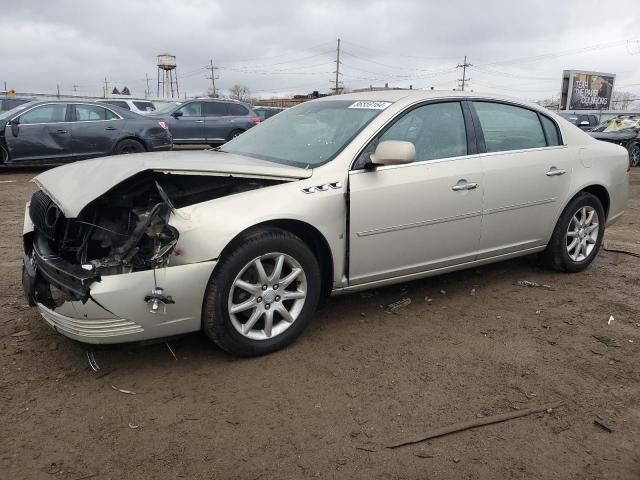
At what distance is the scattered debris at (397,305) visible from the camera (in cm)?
399

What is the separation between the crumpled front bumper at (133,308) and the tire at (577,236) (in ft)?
10.6

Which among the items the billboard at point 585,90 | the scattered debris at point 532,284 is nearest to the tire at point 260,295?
the scattered debris at point 532,284

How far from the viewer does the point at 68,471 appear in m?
2.24

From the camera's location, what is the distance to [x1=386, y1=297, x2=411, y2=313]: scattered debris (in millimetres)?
3990

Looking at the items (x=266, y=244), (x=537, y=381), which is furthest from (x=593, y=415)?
(x=266, y=244)

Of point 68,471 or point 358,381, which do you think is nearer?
point 68,471

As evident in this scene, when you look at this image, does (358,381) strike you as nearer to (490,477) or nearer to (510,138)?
(490,477)

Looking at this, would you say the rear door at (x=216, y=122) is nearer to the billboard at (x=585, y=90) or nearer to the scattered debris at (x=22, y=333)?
the scattered debris at (x=22, y=333)

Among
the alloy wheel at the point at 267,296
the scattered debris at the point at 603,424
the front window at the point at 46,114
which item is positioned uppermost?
the front window at the point at 46,114

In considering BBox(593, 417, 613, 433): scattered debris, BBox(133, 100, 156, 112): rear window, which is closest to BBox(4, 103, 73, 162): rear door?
BBox(133, 100, 156, 112): rear window

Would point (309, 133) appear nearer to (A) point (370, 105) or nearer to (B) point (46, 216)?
(A) point (370, 105)

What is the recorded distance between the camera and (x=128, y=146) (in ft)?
36.0

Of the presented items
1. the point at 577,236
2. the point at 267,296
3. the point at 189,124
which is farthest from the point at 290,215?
the point at 189,124

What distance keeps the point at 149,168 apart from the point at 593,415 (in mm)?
2633
